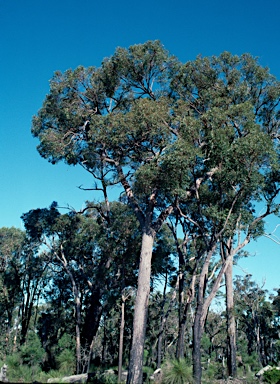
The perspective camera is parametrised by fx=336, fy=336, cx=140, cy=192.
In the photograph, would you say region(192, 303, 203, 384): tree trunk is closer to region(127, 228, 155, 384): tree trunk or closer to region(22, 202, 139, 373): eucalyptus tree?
region(127, 228, 155, 384): tree trunk

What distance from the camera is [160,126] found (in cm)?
1279

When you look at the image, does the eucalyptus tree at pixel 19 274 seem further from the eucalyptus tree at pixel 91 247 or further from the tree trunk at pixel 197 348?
the tree trunk at pixel 197 348

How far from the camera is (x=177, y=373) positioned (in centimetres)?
1050

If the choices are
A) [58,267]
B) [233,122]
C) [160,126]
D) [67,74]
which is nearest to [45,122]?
[67,74]

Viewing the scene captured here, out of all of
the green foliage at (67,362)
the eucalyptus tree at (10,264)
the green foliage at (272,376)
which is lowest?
the green foliage at (67,362)

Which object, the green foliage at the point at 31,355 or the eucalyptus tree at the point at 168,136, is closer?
the eucalyptus tree at the point at 168,136

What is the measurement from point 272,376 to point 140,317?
17.3 ft

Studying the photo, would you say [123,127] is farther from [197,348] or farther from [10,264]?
[10,264]

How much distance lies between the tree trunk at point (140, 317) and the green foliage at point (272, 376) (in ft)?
15.6

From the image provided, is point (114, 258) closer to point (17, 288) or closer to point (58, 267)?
point (58, 267)

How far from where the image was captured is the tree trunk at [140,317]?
10992 mm

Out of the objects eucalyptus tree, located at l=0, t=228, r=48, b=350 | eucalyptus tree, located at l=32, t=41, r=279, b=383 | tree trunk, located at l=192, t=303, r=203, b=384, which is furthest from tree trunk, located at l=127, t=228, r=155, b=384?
eucalyptus tree, located at l=0, t=228, r=48, b=350

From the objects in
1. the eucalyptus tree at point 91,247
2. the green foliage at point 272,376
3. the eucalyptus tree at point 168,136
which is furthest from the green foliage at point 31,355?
the green foliage at point 272,376

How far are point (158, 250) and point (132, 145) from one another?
925cm
